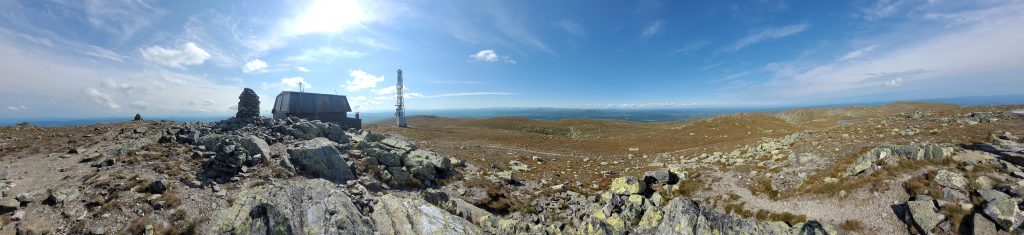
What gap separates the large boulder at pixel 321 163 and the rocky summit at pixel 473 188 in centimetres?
9

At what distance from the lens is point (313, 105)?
46.1 meters

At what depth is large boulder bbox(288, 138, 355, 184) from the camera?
70.8 feet

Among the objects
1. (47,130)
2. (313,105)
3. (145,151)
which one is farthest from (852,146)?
(47,130)

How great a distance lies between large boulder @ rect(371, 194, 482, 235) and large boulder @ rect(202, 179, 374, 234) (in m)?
0.80

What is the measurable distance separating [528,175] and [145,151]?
25.7 m

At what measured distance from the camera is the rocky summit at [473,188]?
42.2 feet

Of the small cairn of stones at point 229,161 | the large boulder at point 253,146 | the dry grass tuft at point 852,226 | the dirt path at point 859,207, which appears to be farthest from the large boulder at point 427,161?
the dry grass tuft at point 852,226

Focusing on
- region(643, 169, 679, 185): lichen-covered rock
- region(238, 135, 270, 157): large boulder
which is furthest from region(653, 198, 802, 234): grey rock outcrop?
region(238, 135, 270, 157): large boulder

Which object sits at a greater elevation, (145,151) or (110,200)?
(145,151)

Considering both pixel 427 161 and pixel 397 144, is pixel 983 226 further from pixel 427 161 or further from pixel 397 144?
pixel 397 144

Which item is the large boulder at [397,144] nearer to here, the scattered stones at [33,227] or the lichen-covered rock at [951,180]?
the scattered stones at [33,227]

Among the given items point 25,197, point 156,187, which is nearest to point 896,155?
point 156,187

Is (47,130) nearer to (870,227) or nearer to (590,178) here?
(590,178)

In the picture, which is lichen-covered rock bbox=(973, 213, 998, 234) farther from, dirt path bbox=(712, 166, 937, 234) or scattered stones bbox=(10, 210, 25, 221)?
scattered stones bbox=(10, 210, 25, 221)
